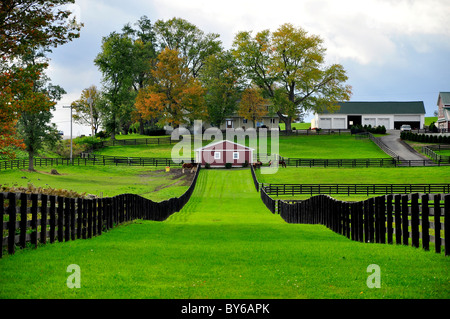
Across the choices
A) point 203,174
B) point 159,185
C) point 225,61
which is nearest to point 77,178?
point 159,185

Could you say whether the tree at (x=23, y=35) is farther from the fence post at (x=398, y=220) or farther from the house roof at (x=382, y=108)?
the house roof at (x=382, y=108)

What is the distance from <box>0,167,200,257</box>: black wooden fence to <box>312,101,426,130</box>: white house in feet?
339

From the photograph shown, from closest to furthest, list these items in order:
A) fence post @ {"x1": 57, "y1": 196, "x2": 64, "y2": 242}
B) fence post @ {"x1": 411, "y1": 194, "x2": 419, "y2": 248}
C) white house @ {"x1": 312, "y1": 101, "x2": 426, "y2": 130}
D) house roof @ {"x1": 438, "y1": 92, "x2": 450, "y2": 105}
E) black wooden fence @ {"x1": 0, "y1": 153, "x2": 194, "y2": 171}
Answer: fence post @ {"x1": 411, "y1": 194, "x2": 419, "y2": 248} → fence post @ {"x1": 57, "y1": 196, "x2": 64, "y2": 242} → black wooden fence @ {"x1": 0, "y1": 153, "x2": 194, "y2": 171} → house roof @ {"x1": 438, "y1": 92, "x2": 450, "y2": 105} → white house @ {"x1": 312, "y1": 101, "x2": 426, "y2": 130}

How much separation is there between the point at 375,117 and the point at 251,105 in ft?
112

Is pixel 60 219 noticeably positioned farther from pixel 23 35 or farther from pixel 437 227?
pixel 23 35

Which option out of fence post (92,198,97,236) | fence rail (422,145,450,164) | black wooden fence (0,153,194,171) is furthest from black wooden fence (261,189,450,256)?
fence rail (422,145,450,164)

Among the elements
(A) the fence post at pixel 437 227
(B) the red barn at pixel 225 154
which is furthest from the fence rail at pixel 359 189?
(A) the fence post at pixel 437 227

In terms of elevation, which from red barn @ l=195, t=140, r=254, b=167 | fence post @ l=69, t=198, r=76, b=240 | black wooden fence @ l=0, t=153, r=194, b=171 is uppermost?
red barn @ l=195, t=140, r=254, b=167

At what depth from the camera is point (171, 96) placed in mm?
96562

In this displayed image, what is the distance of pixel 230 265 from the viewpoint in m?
7.90

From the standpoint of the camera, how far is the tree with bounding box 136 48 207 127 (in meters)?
95.6

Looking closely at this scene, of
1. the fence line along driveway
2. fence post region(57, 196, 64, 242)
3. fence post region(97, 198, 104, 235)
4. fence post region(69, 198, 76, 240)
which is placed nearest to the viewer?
fence post region(57, 196, 64, 242)

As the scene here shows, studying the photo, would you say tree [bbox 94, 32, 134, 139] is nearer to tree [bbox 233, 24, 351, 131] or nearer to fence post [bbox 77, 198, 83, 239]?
tree [bbox 233, 24, 351, 131]

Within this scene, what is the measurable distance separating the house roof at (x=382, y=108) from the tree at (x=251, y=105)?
69.9 ft
